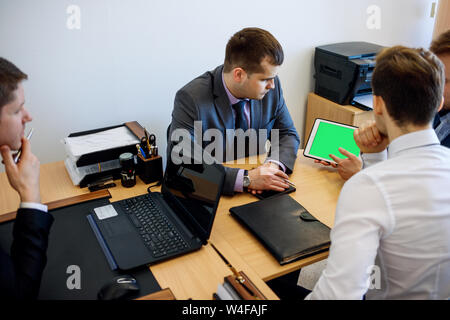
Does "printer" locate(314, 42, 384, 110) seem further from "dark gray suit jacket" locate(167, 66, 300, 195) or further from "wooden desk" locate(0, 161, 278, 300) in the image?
"wooden desk" locate(0, 161, 278, 300)

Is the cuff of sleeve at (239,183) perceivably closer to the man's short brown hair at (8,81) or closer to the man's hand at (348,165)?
the man's hand at (348,165)

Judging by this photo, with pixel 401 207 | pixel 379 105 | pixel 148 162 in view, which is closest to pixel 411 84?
pixel 379 105

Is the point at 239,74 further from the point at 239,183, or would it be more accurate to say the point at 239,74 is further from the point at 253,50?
the point at 239,183

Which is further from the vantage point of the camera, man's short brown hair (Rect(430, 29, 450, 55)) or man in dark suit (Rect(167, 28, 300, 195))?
man in dark suit (Rect(167, 28, 300, 195))

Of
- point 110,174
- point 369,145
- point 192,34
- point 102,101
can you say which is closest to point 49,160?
point 102,101

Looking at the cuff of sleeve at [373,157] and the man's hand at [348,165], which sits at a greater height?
the cuff of sleeve at [373,157]

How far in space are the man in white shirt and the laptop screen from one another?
14.6 inches

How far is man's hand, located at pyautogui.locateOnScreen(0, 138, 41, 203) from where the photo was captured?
118 centimetres

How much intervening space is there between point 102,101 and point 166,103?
1.30 ft

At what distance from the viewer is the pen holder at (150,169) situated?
1.57m

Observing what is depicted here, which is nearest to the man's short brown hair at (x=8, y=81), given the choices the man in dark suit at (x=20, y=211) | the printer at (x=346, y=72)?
the man in dark suit at (x=20, y=211)

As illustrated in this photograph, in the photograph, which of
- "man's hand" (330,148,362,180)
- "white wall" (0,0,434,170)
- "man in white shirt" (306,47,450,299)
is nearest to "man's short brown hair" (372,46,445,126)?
"man in white shirt" (306,47,450,299)

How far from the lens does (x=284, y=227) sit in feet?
4.31

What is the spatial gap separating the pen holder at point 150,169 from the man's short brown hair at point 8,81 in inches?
21.3
